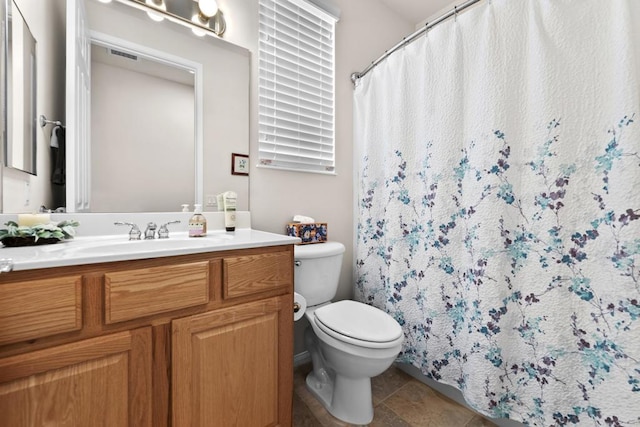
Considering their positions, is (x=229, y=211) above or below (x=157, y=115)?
below

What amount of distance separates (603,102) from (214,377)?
1.64 m

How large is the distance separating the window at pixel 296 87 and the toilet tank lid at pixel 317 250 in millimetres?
521

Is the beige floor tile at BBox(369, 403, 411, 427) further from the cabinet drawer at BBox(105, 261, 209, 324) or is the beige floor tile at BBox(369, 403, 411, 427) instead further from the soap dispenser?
the soap dispenser

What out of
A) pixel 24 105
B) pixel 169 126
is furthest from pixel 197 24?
pixel 24 105

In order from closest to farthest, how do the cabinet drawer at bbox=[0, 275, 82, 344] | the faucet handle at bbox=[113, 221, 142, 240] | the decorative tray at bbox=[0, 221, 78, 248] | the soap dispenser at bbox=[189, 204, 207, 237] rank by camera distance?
the cabinet drawer at bbox=[0, 275, 82, 344] → the decorative tray at bbox=[0, 221, 78, 248] → the faucet handle at bbox=[113, 221, 142, 240] → the soap dispenser at bbox=[189, 204, 207, 237]

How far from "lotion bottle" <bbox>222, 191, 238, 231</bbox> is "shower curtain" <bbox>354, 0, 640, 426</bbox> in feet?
3.05

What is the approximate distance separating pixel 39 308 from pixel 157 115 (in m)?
0.96

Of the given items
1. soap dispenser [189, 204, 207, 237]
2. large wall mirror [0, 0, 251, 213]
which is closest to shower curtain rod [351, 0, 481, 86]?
large wall mirror [0, 0, 251, 213]

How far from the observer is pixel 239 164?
1517 mm

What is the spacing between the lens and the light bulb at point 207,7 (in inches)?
53.4

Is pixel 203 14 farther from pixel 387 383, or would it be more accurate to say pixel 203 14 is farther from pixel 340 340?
pixel 387 383

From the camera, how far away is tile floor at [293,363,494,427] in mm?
1306

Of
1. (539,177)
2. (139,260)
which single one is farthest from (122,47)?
(539,177)

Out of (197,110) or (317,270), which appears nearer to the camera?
(197,110)
